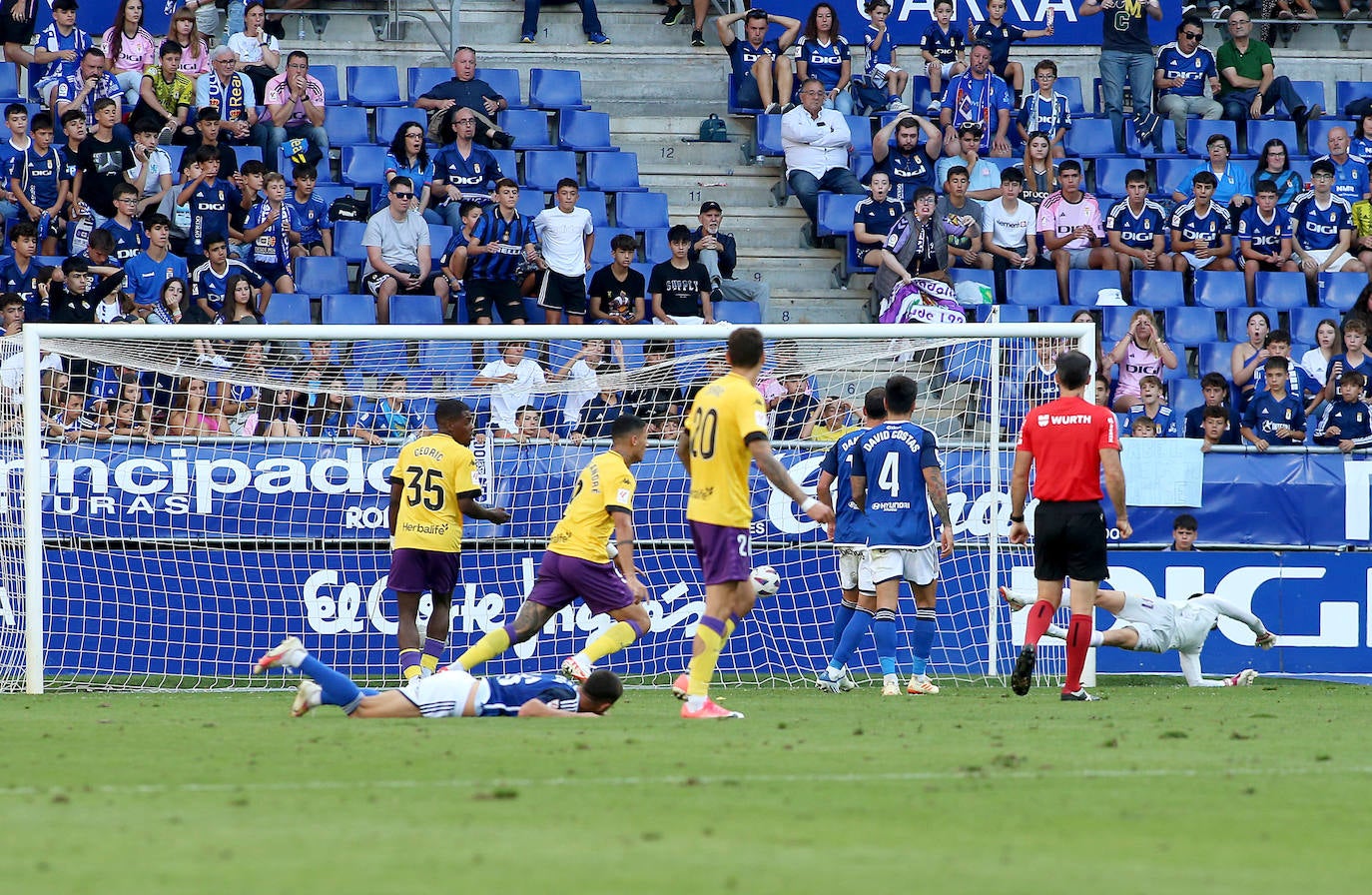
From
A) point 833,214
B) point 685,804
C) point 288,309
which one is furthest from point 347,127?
point 685,804

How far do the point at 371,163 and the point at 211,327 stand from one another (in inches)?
260

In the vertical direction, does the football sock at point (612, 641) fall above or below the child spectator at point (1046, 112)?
below

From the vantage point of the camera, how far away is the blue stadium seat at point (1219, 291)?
19.1 m

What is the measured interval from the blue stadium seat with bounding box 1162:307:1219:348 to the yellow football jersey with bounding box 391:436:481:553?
378 inches

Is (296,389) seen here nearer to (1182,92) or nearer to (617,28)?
(617,28)

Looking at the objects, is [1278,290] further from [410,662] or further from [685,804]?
[685,804]

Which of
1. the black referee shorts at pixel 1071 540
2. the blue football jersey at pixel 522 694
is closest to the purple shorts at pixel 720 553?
the blue football jersey at pixel 522 694

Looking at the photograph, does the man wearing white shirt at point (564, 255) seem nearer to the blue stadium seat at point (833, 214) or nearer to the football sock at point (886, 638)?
the blue stadium seat at point (833, 214)

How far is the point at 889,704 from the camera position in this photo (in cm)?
1070

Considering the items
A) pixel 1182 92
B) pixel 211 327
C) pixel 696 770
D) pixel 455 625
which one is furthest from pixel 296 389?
pixel 1182 92

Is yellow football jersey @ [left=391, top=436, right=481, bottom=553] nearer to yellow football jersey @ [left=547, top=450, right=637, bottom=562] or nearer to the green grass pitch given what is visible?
yellow football jersey @ [left=547, top=450, right=637, bottom=562]

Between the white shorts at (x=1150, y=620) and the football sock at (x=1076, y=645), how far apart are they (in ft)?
5.66

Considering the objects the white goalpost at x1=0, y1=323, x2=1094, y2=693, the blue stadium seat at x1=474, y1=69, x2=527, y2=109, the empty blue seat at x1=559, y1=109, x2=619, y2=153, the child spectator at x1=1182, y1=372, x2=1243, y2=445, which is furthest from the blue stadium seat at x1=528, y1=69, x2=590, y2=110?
the child spectator at x1=1182, y1=372, x2=1243, y2=445

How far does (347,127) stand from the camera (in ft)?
61.9
